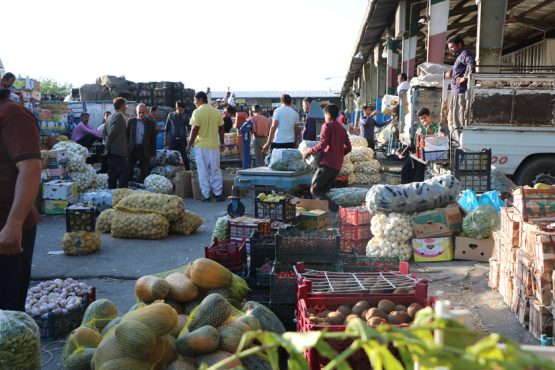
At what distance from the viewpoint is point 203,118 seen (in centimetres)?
1189

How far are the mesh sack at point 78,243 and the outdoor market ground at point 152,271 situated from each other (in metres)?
0.10

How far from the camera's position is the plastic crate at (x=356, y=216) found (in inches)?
312

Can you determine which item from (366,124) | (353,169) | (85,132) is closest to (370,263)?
(353,169)

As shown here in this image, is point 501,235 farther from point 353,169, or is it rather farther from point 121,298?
point 353,169

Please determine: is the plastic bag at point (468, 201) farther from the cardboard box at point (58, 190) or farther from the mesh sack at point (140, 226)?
the cardboard box at point (58, 190)

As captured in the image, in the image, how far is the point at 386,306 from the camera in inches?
152

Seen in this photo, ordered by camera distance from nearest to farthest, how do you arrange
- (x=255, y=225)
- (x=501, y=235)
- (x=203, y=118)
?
(x=501, y=235) < (x=255, y=225) < (x=203, y=118)

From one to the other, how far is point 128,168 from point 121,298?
6189 mm

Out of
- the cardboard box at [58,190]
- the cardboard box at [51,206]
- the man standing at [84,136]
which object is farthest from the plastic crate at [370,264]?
the man standing at [84,136]

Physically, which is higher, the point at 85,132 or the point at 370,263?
the point at 85,132

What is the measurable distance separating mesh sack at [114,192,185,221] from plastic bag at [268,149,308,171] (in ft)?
6.31

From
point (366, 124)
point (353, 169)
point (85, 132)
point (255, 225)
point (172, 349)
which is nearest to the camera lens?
point (172, 349)

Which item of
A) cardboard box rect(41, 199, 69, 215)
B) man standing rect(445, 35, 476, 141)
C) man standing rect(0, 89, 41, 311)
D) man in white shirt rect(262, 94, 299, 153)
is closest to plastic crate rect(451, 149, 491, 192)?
man standing rect(445, 35, 476, 141)

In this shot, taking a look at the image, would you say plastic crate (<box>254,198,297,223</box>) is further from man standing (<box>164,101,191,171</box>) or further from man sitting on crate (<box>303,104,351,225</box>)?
man standing (<box>164,101,191,171</box>)
